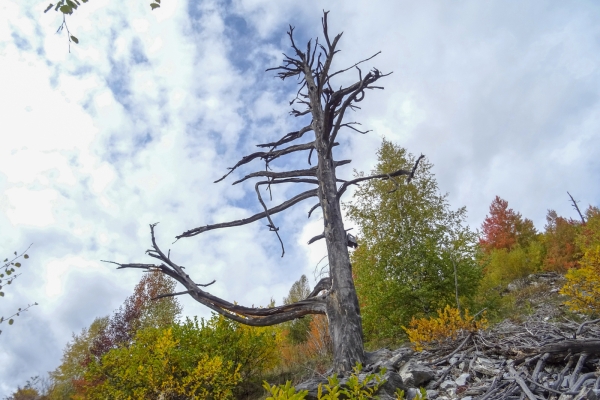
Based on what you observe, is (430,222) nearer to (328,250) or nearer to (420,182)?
(420,182)

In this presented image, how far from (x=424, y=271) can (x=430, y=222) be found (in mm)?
2863

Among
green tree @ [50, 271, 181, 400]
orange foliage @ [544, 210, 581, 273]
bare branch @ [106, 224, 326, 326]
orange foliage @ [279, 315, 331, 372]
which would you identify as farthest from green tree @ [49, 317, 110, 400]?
orange foliage @ [544, 210, 581, 273]

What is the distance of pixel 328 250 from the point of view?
16.5 ft

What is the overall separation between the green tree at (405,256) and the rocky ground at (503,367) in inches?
205

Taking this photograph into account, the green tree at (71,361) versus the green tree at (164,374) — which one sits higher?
the green tree at (71,361)

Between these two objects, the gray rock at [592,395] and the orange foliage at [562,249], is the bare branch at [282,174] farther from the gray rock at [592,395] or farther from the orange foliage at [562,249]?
the orange foliage at [562,249]

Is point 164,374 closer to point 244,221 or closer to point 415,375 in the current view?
point 244,221

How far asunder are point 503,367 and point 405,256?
7.86 m

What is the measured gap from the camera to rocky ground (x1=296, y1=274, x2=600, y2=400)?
2648 mm

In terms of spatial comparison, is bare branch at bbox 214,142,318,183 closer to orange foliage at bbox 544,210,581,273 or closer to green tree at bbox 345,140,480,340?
green tree at bbox 345,140,480,340

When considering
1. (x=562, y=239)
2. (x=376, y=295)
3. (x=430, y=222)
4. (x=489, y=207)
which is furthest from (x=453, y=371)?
(x=489, y=207)

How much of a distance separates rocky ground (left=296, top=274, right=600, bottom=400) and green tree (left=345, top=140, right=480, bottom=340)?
17.1 ft

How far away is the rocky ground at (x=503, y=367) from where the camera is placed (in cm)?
265

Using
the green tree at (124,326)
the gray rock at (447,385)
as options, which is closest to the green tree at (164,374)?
the gray rock at (447,385)
